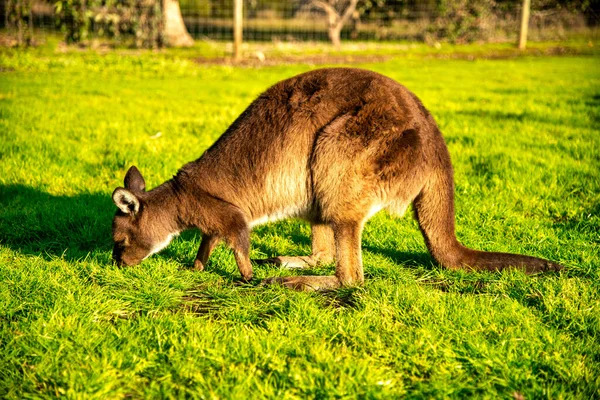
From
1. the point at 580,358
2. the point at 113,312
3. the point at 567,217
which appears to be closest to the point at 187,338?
the point at 113,312

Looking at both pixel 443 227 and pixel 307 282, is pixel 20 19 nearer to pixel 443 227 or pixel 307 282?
pixel 307 282

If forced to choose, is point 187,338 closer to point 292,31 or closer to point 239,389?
point 239,389

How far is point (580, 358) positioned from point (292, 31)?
21411 millimetres

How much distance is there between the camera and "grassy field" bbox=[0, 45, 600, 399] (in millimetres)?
2754

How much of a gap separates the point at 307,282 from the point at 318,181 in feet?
2.11

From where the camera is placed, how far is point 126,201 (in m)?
3.93

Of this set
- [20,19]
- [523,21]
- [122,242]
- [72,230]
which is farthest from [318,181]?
[523,21]

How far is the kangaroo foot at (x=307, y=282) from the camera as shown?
378cm

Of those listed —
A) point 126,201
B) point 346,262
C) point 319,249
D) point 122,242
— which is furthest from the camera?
point 319,249

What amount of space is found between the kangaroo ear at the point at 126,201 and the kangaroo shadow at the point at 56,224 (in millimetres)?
574

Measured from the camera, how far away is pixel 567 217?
518 cm

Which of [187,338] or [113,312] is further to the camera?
[113,312]

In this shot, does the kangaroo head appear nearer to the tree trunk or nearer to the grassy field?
the grassy field

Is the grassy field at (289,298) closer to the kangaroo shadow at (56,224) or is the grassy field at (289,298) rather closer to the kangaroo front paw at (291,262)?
the kangaroo shadow at (56,224)
